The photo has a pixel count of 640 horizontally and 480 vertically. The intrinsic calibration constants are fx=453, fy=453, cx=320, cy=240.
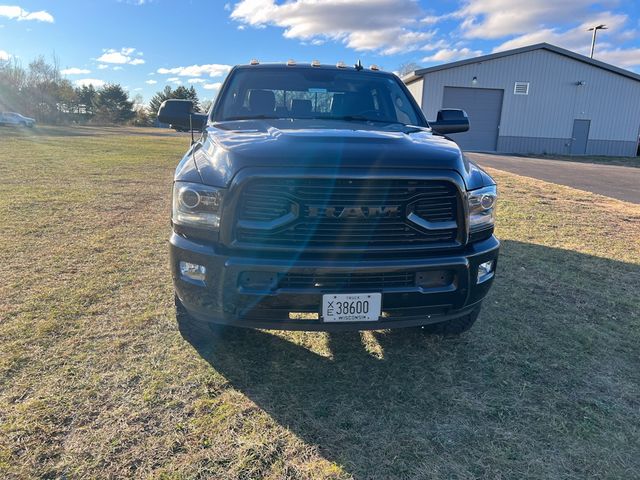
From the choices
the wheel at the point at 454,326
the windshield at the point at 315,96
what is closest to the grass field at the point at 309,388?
the wheel at the point at 454,326

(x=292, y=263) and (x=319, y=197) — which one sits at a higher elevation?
(x=319, y=197)

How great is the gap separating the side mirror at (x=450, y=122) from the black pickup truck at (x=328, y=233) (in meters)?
1.68

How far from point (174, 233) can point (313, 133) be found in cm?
104

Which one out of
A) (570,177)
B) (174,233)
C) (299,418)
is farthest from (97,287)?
(570,177)

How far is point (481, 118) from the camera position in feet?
84.5

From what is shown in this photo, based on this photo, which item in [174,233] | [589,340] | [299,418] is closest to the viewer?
[299,418]

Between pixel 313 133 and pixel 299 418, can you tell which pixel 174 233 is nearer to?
pixel 313 133

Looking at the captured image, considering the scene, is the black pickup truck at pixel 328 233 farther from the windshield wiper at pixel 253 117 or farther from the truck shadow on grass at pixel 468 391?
the windshield wiper at pixel 253 117

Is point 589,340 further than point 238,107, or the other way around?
point 238,107

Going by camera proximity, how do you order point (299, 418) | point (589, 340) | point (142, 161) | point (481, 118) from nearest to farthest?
point (299, 418) → point (589, 340) → point (142, 161) → point (481, 118)

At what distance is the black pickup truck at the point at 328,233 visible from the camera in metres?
2.42

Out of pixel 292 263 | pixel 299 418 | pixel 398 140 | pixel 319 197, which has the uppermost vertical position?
pixel 398 140

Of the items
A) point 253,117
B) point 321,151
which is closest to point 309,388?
point 321,151

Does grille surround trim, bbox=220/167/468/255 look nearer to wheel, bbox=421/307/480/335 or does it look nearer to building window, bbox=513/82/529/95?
wheel, bbox=421/307/480/335
